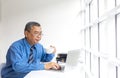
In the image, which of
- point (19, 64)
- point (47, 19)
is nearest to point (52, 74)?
point (19, 64)

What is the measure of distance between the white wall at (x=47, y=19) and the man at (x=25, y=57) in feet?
4.97

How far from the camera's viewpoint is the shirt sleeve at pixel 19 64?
74.5 inches

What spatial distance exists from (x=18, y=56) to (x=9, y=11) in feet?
6.80

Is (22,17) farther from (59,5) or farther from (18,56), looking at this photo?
(18,56)

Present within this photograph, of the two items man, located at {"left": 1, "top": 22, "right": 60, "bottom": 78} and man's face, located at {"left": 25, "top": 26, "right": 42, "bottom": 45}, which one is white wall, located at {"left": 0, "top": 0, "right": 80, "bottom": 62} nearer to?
man, located at {"left": 1, "top": 22, "right": 60, "bottom": 78}

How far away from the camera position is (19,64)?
189cm

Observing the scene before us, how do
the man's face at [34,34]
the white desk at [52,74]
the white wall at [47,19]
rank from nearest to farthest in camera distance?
the white desk at [52,74]
the man's face at [34,34]
the white wall at [47,19]

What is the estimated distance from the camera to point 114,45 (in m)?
1.54

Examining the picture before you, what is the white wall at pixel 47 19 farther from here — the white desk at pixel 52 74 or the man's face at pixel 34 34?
the white desk at pixel 52 74

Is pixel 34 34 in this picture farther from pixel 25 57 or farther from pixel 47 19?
pixel 47 19

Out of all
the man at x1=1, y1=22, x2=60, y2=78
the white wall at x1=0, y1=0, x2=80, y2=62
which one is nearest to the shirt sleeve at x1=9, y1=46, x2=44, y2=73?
the man at x1=1, y1=22, x2=60, y2=78

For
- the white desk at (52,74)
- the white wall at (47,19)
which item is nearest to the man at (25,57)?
the white desk at (52,74)

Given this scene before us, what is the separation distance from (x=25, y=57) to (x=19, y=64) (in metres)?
0.19

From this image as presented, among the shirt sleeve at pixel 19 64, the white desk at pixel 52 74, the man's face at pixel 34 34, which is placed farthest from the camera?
the man's face at pixel 34 34
